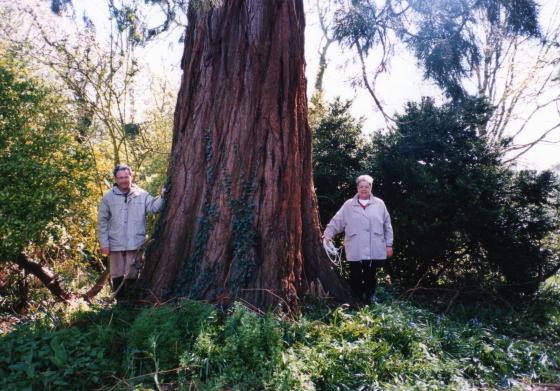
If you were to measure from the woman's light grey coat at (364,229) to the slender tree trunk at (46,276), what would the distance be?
12.7ft

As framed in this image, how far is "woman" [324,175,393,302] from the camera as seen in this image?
5832 millimetres

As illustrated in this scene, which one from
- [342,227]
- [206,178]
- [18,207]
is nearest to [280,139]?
[206,178]

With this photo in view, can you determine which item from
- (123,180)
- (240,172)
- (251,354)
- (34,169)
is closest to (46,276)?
(34,169)

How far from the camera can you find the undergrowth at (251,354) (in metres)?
3.71

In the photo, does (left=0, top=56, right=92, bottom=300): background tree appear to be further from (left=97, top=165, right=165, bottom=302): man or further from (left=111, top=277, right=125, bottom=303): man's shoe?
(left=111, top=277, right=125, bottom=303): man's shoe

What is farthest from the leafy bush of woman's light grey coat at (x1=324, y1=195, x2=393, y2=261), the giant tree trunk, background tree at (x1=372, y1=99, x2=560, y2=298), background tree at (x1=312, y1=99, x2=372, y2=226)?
background tree at (x1=372, y1=99, x2=560, y2=298)

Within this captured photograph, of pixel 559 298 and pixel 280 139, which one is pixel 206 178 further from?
pixel 559 298

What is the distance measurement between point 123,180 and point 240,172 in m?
1.40

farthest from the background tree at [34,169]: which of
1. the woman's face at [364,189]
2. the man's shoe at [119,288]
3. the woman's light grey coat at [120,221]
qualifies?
the woman's face at [364,189]

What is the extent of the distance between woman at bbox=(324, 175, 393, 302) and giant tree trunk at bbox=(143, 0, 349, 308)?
0.41 meters

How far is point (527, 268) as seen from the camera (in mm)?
7074

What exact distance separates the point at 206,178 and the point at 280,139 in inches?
36.3

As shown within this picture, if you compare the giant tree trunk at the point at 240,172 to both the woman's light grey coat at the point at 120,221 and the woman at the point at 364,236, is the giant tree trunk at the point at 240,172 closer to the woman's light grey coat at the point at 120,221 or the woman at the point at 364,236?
the woman's light grey coat at the point at 120,221

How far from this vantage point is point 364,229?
19.2 feet
